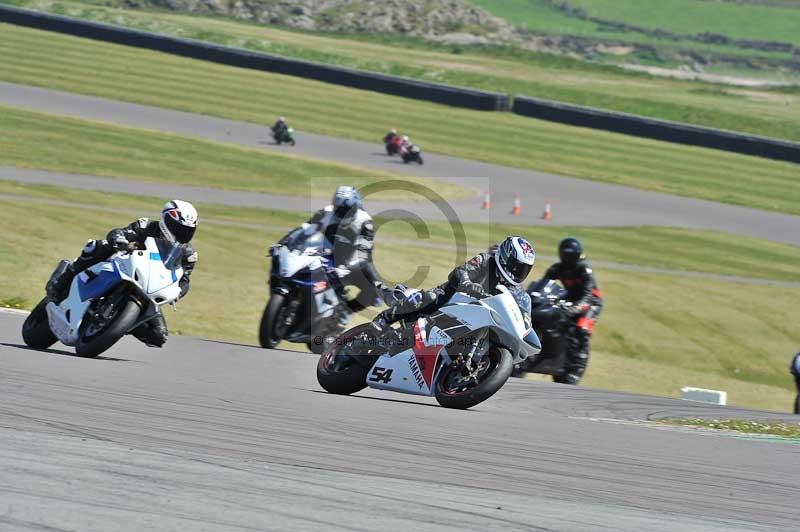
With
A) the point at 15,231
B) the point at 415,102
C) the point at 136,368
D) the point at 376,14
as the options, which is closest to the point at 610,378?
the point at 136,368

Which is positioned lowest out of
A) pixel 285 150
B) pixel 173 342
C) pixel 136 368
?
pixel 285 150

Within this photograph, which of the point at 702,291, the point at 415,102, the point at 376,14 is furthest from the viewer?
the point at 376,14

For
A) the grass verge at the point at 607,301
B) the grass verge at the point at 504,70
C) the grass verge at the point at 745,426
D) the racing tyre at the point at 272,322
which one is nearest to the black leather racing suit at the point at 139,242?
the racing tyre at the point at 272,322

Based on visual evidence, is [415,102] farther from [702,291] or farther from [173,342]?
[173,342]

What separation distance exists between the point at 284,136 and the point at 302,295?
23684 mm

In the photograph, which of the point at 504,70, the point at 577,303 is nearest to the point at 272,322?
the point at 577,303

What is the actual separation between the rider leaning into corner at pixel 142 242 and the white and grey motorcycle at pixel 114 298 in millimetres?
81

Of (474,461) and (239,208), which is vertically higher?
(474,461)

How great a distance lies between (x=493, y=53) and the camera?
64.2m

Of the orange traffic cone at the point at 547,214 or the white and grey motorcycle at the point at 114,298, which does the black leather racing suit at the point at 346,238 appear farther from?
the orange traffic cone at the point at 547,214

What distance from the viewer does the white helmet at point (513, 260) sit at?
28.1ft

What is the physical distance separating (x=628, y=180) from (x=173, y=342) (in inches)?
1036

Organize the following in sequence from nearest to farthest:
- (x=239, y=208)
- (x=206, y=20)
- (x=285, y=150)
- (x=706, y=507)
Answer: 1. (x=706, y=507)
2. (x=239, y=208)
3. (x=285, y=150)
4. (x=206, y=20)

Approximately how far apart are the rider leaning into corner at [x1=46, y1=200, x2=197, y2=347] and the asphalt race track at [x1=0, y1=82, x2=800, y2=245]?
16923 mm
